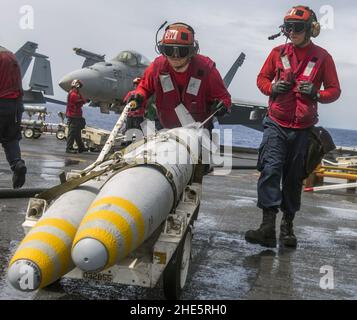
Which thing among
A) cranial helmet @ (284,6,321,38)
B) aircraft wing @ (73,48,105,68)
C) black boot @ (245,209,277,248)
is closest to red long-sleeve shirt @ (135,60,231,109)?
cranial helmet @ (284,6,321,38)

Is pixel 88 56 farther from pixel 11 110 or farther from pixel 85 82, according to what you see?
pixel 11 110

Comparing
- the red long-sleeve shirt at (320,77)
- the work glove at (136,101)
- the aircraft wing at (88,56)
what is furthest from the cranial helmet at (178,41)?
the aircraft wing at (88,56)

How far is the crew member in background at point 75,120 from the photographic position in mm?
17375

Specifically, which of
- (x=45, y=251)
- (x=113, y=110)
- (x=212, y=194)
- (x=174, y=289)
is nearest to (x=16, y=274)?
(x=45, y=251)

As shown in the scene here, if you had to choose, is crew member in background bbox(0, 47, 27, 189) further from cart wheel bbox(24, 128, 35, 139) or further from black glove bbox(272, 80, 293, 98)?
cart wheel bbox(24, 128, 35, 139)

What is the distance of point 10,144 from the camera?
8289 mm

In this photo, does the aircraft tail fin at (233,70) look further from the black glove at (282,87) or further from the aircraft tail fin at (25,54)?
the black glove at (282,87)

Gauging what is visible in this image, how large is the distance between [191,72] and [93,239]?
3.46 metres

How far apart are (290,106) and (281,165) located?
0.70m

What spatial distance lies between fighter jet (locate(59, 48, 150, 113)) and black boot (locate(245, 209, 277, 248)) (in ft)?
51.3

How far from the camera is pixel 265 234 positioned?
5.91 meters

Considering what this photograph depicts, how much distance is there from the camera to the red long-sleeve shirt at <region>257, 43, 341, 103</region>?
610 cm
